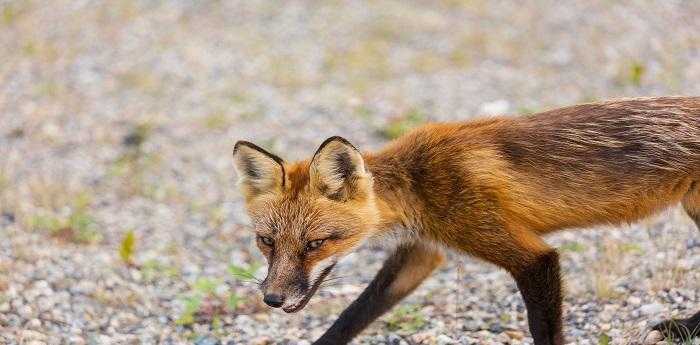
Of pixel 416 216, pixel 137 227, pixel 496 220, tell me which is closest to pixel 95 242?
pixel 137 227

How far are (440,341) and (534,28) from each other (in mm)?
7621

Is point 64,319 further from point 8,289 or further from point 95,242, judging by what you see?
point 95,242

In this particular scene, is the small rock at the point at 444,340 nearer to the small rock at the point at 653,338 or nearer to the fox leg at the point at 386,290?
the fox leg at the point at 386,290

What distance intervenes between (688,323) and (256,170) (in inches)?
103

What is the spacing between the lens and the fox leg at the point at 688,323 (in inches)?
187

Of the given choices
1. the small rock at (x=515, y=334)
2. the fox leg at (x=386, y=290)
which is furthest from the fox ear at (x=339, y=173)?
the small rock at (x=515, y=334)

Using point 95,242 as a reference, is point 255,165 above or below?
above

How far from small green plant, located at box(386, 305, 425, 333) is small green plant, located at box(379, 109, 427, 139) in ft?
10.4

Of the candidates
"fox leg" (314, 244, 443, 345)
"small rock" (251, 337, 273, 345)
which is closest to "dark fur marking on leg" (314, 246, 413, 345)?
"fox leg" (314, 244, 443, 345)

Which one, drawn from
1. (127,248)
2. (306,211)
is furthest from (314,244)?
(127,248)

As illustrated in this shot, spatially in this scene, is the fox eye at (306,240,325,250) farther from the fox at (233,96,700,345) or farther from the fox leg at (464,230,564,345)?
the fox leg at (464,230,564,345)

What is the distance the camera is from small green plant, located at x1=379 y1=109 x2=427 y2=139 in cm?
880

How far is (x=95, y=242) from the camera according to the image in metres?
7.10

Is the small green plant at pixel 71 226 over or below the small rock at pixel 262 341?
below
